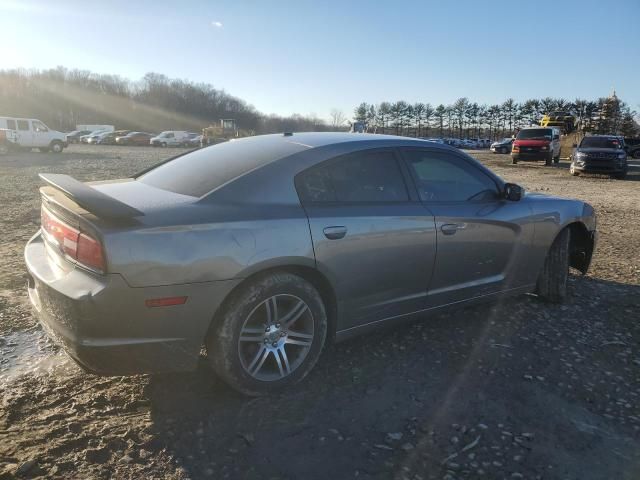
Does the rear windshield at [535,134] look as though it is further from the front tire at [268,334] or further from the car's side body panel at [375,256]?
the front tire at [268,334]

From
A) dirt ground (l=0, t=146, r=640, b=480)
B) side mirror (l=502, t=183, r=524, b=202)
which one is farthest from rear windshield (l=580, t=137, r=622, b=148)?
side mirror (l=502, t=183, r=524, b=202)

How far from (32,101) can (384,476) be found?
101 meters

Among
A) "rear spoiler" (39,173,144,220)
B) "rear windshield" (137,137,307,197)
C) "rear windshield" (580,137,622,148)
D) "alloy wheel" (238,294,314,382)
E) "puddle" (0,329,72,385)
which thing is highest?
"rear windshield" (580,137,622,148)

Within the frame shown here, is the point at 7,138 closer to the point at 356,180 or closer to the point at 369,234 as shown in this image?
the point at 356,180

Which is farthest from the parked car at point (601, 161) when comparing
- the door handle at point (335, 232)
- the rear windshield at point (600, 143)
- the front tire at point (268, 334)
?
the front tire at point (268, 334)

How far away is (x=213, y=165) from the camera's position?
3.25 meters

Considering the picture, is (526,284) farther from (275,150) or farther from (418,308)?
(275,150)

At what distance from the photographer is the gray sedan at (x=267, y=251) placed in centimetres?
243

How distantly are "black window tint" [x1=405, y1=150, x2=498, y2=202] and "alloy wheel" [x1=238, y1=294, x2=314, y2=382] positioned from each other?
1.29m

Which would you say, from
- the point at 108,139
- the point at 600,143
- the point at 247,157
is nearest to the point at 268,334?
the point at 247,157

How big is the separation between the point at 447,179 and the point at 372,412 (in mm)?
1912

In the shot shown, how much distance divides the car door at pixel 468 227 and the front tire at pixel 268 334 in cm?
A: 105

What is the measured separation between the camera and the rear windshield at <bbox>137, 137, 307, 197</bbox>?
9.74 feet

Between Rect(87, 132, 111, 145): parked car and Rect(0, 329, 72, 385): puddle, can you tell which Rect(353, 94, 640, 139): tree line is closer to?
Rect(87, 132, 111, 145): parked car
